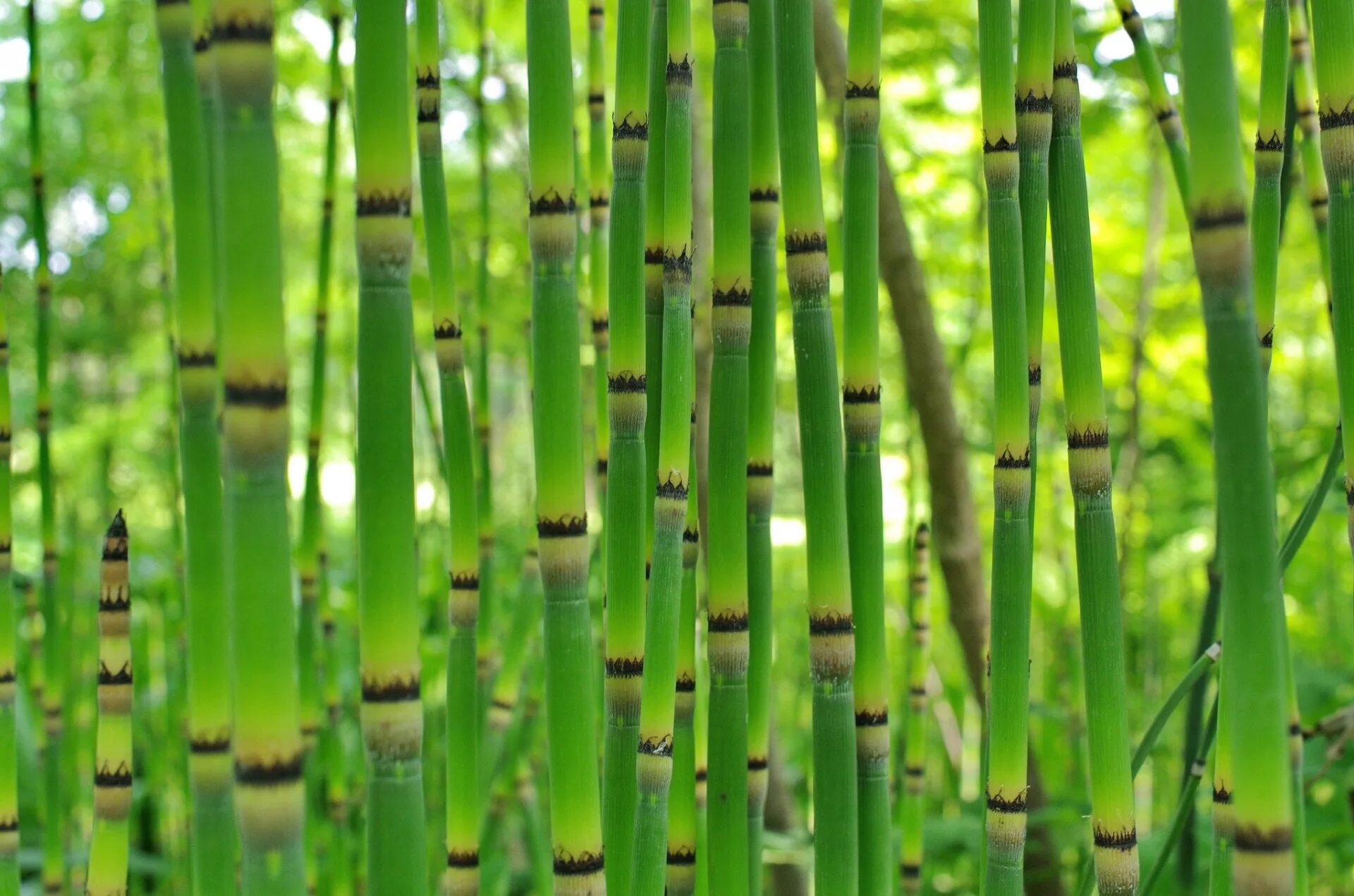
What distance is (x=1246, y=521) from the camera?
1.39 feet

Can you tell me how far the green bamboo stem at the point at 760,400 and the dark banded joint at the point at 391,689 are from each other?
0.81 feet

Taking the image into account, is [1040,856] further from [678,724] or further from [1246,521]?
[1246,521]

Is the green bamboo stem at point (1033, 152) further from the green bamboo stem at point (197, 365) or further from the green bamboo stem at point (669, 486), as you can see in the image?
the green bamboo stem at point (197, 365)

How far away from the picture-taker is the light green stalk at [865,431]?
62cm

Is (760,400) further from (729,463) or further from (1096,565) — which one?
(1096,565)

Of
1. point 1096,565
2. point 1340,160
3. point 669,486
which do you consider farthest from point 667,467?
point 1340,160

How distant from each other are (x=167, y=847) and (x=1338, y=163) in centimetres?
167

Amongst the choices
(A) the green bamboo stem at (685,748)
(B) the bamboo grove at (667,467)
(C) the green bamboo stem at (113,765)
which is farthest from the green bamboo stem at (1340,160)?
(C) the green bamboo stem at (113,765)

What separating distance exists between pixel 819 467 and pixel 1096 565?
146 mm

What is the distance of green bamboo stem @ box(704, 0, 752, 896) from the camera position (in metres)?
0.62

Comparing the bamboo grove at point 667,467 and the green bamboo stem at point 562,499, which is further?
the green bamboo stem at point 562,499

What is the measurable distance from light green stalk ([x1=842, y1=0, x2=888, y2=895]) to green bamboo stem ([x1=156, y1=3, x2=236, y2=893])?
1.03ft

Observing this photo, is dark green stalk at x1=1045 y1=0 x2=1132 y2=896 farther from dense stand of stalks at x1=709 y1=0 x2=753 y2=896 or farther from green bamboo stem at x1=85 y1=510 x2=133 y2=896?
green bamboo stem at x1=85 y1=510 x2=133 y2=896

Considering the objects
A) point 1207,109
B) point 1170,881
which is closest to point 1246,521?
point 1207,109
